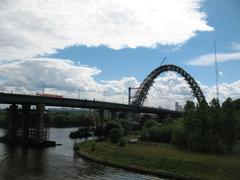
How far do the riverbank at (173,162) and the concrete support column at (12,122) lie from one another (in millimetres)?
41557

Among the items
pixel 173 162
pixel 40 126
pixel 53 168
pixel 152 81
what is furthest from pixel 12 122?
pixel 152 81

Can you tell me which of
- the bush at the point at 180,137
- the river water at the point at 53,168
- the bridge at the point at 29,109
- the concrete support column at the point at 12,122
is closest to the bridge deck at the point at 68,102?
the bridge at the point at 29,109

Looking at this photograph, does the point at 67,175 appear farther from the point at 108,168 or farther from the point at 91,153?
the point at 91,153

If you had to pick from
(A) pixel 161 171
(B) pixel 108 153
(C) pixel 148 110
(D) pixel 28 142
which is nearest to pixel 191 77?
(C) pixel 148 110

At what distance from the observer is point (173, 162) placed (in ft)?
185

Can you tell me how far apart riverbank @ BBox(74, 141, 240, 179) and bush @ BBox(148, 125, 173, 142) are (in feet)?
50.9

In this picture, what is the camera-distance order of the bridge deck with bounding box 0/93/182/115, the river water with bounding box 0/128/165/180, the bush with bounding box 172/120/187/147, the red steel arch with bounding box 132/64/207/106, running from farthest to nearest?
the red steel arch with bounding box 132/64/207/106, the bridge deck with bounding box 0/93/182/115, the bush with bounding box 172/120/187/147, the river water with bounding box 0/128/165/180

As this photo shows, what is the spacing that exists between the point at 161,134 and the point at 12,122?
4922 centimetres

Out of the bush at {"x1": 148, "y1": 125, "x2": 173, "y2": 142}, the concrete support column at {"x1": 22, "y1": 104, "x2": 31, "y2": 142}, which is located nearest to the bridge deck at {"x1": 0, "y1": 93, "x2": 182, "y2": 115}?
the concrete support column at {"x1": 22, "y1": 104, "x2": 31, "y2": 142}

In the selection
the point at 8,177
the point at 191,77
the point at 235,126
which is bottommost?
the point at 8,177

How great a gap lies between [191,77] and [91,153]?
359 feet

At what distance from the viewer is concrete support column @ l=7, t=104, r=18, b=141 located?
106 metres

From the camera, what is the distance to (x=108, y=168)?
59031 mm

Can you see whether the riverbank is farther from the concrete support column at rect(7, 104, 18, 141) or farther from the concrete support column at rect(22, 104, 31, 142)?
the concrete support column at rect(7, 104, 18, 141)
